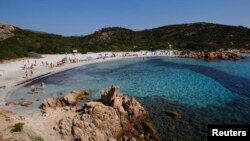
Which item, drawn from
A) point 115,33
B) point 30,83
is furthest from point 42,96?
point 115,33

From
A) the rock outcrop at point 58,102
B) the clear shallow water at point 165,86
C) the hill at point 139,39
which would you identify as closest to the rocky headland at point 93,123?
the rock outcrop at point 58,102

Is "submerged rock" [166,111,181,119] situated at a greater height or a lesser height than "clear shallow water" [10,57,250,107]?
lesser

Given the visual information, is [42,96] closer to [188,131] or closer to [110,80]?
[110,80]

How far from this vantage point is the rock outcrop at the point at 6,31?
84.9m

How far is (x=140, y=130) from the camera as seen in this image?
21.3 metres

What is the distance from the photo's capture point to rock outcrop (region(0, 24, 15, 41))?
84875 mm

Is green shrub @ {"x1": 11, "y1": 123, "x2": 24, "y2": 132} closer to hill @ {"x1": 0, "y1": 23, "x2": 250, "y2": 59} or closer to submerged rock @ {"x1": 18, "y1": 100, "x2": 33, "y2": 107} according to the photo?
submerged rock @ {"x1": 18, "y1": 100, "x2": 33, "y2": 107}

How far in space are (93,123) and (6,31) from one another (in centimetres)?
7963

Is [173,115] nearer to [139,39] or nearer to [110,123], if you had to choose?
[110,123]

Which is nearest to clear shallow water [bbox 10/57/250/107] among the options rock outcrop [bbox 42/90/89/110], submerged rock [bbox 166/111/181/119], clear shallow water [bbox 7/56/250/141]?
clear shallow water [bbox 7/56/250/141]

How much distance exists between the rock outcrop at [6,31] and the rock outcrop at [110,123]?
6868cm

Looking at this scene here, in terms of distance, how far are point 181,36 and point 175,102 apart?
12069 cm

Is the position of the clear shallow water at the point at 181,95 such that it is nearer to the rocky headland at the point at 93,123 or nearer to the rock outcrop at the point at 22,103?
the rock outcrop at the point at 22,103

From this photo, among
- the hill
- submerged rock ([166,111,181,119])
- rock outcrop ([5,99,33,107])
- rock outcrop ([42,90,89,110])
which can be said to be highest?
the hill
